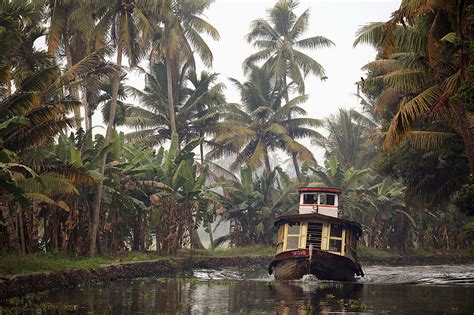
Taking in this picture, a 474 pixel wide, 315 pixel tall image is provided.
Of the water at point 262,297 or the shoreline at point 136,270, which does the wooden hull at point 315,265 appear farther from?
the shoreline at point 136,270

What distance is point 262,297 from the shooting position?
19656 mm

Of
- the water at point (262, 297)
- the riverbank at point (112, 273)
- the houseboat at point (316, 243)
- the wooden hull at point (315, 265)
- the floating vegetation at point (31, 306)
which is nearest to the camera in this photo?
the floating vegetation at point (31, 306)

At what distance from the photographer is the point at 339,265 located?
2672 centimetres

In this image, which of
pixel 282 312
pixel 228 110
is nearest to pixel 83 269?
pixel 282 312

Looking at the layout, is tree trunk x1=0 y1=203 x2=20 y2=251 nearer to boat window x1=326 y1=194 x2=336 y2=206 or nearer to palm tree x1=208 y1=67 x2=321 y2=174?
boat window x1=326 y1=194 x2=336 y2=206

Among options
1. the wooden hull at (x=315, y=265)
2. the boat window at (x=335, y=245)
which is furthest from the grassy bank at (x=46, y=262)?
the boat window at (x=335, y=245)

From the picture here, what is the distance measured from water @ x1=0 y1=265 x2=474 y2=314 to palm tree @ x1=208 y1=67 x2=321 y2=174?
1771cm

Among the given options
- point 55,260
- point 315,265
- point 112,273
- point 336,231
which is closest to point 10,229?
point 55,260

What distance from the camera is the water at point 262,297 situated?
15766 mm

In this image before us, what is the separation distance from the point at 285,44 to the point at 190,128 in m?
10.6

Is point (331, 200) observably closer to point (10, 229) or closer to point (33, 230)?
point (33, 230)

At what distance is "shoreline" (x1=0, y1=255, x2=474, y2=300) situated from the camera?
18.0m

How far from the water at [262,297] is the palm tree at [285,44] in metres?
22.1

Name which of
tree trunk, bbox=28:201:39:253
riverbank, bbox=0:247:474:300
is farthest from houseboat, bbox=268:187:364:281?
tree trunk, bbox=28:201:39:253
